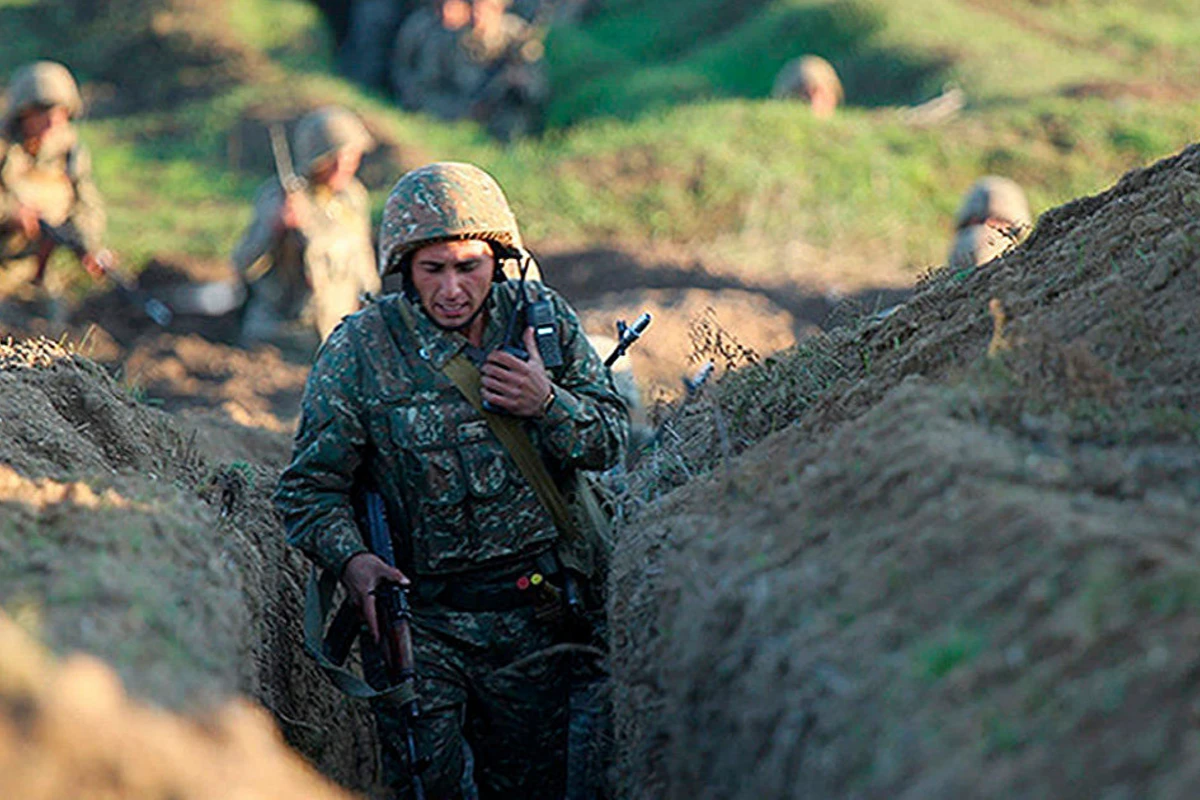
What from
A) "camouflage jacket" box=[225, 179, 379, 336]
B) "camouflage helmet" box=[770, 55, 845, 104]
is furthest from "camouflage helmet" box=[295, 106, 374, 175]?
"camouflage helmet" box=[770, 55, 845, 104]

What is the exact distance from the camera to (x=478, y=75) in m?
23.5

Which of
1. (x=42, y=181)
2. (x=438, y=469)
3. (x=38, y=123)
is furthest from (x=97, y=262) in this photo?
(x=438, y=469)

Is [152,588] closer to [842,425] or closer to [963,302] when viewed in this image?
[842,425]

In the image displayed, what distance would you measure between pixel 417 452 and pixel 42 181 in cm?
935

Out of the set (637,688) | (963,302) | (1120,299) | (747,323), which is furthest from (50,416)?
(747,323)

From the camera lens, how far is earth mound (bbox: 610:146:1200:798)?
2.95 m

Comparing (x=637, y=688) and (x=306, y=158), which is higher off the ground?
(x=306, y=158)

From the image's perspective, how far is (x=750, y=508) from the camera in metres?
4.29

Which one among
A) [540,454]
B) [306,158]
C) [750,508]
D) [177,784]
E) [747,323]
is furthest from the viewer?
[306,158]

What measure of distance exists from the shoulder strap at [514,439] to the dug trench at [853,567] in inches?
9.6

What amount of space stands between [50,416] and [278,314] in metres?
7.67

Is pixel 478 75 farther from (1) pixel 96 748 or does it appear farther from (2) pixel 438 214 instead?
(1) pixel 96 748

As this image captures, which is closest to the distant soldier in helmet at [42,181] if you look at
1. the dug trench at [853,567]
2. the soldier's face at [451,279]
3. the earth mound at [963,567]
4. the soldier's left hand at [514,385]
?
the dug trench at [853,567]

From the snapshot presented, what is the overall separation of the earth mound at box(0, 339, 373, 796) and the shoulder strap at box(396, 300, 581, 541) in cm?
86
